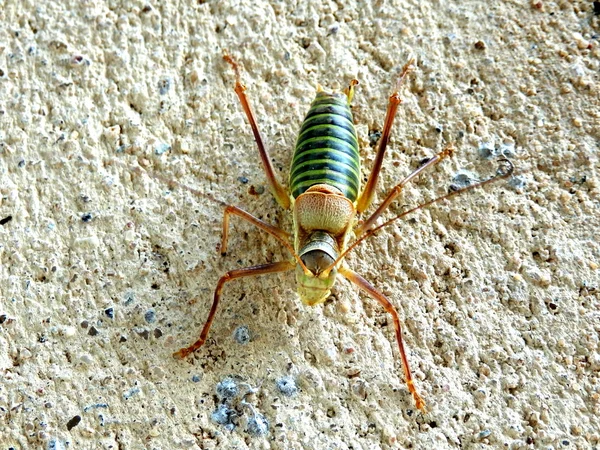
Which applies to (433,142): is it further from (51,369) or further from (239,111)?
(51,369)

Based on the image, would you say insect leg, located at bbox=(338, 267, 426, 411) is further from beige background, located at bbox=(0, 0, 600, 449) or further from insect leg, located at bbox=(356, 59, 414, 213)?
insect leg, located at bbox=(356, 59, 414, 213)

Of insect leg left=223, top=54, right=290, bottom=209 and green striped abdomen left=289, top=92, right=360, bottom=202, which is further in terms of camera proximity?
insect leg left=223, top=54, right=290, bottom=209

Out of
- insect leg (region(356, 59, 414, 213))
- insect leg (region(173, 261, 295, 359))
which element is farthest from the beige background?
insect leg (region(356, 59, 414, 213))

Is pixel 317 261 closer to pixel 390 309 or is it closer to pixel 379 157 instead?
pixel 390 309

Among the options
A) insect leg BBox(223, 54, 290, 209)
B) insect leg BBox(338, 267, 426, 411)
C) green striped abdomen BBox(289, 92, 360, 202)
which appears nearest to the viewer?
insect leg BBox(338, 267, 426, 411)

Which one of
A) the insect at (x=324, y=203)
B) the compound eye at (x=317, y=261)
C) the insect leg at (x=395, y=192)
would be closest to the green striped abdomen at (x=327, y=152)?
the insect at (x=324, y=203)

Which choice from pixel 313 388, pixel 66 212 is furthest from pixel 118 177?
pixel 313 388

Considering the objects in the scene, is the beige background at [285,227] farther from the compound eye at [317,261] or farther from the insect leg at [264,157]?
the compound eye at [317,261]
